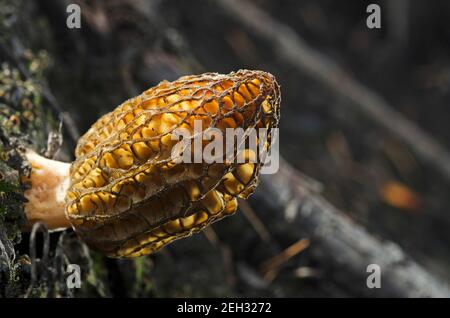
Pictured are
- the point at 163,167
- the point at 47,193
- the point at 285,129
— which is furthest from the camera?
the point at 285,129

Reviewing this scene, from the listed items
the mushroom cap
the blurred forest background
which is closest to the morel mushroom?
the mushroom cap

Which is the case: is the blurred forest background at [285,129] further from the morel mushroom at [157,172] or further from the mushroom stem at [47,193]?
the morel mushroom at [157,172]

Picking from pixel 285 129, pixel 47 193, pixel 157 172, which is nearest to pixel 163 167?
pixel 157 172

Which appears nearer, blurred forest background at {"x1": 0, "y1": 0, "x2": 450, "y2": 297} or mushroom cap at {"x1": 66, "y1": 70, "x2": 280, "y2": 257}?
mushroom cap at {"x1": 66, "y1": 70, "x2": 280, "y2": 257}

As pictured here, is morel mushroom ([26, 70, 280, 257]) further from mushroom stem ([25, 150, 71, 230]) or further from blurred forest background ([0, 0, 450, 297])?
blurred forest background ([0, 0, 450, 297])

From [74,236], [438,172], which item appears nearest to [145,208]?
[74,236]

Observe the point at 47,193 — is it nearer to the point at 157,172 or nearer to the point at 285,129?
the point at 157,172

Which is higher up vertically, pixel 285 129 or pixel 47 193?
pixel 285 129

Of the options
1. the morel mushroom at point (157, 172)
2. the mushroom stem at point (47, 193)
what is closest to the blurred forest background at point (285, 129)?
the mushroom stem at point (47, 193)
